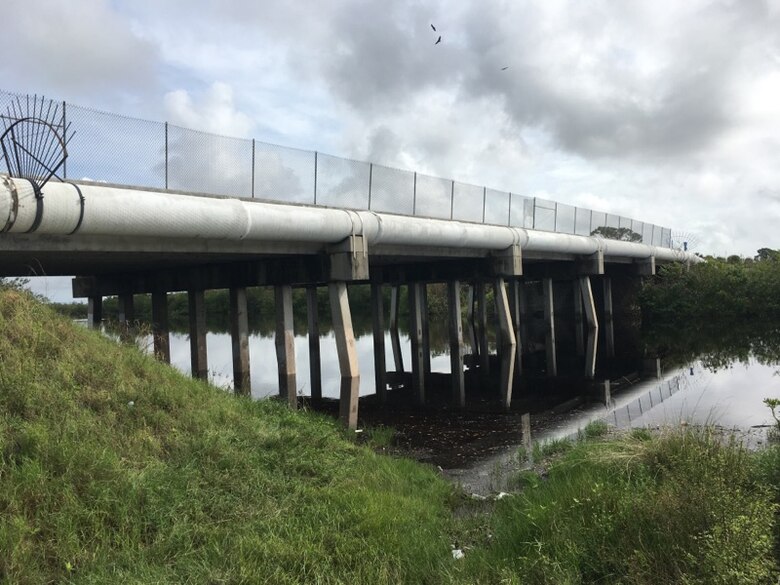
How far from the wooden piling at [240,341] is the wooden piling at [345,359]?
3.03 m

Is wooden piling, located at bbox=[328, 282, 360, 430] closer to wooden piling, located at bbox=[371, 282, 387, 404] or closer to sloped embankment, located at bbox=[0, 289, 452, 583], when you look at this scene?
sloped embankment, located at bbox=[0, 289, 452, 583]

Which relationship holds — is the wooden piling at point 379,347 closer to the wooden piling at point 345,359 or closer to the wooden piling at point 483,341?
the wooden piling at point 483,341

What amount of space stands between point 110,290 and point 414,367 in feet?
32.2

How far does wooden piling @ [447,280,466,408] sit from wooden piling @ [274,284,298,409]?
573 centimetres

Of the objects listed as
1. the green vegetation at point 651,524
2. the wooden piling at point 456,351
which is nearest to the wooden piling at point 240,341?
the wooden piling at point 456,351

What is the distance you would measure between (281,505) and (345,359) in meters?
6.48

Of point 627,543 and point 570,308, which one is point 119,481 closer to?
point 627,543

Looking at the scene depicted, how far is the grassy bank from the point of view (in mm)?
4129

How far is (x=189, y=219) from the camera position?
352 inches

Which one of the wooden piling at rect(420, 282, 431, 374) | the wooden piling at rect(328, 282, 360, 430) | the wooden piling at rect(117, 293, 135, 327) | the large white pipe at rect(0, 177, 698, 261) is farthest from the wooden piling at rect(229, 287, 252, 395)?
the wooden piling at rect(420, 282, 431, 374)

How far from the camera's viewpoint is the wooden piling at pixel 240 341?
1438 cm

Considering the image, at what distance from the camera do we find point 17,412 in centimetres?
545

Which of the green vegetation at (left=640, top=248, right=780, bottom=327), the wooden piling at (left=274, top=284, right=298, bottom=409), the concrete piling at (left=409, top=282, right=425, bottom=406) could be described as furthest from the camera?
the green vegetation at (left=640, top=248, right=780, bottom=327)

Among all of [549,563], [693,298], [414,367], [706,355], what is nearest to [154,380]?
[549,563]
